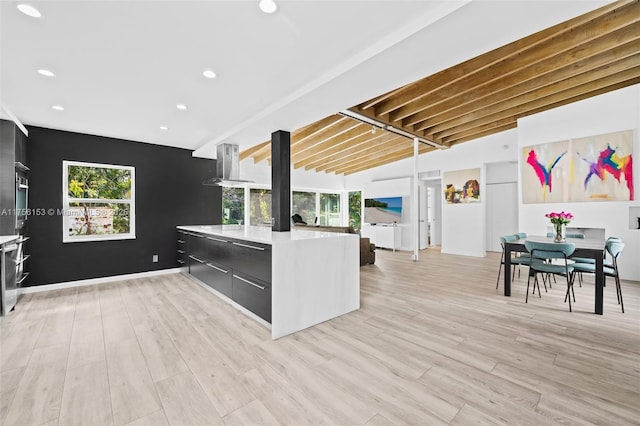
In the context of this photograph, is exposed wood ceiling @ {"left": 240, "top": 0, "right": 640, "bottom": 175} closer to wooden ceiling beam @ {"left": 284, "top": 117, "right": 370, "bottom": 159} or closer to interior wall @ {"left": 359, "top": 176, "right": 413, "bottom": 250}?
wooden ceiling beam @ {"left": 284, "top": 117, "right": 370, "bottom": 159}

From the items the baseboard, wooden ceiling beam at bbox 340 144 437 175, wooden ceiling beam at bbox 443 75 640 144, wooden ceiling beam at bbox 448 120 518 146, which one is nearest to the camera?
the baseboard

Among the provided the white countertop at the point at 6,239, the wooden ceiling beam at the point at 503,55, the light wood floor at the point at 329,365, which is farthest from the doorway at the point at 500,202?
the white countertop at the point at 6,239

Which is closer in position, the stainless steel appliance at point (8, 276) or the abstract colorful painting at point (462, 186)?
the stainless steel appliance at point (8, 276)

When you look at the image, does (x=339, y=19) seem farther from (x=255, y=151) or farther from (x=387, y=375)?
(x=255, y=151)

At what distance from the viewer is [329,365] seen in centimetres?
206

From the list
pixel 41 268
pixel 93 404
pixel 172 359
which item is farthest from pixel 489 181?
pixel 41 268

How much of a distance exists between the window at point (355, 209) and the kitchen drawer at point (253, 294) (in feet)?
23.9

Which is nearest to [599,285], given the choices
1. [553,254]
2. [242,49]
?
[553,254]

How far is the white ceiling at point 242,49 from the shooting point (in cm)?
173

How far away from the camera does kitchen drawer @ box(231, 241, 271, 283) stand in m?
2.62

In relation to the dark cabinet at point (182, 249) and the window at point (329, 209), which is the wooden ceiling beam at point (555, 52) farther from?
the window at point (329, 209)

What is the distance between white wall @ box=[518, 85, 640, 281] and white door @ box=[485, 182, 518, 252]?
6.88ft

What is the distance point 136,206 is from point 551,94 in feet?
25.1

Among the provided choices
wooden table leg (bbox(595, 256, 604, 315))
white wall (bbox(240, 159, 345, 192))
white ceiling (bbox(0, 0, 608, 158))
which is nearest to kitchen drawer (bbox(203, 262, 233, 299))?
white ceiling (bbox(0, 0, 608, 158))
